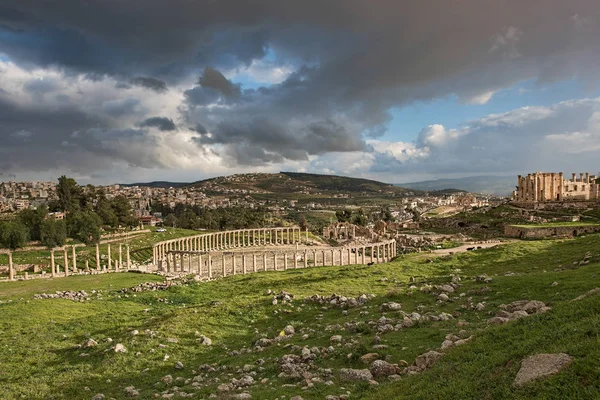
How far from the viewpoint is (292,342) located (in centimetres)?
1898

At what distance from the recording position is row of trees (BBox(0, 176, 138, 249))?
65.1m

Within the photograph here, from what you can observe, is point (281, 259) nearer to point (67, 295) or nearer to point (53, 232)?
point (53, 232)

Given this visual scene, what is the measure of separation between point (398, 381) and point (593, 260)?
28.4 meters

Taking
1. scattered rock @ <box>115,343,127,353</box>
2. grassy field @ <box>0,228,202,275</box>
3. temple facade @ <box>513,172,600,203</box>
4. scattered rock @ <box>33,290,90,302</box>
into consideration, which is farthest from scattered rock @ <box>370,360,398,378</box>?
temple facade @ <box>513,172,600,203</box>

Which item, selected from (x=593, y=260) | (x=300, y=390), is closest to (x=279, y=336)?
(x=300, y=390)

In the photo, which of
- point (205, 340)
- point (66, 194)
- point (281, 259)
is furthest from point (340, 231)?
point (205, 340)

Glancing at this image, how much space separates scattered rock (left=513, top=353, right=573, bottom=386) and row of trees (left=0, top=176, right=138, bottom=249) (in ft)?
224

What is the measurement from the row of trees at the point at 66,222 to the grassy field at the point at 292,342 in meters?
34.1

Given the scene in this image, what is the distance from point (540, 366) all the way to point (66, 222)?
93468mm

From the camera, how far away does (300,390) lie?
12.9 metres

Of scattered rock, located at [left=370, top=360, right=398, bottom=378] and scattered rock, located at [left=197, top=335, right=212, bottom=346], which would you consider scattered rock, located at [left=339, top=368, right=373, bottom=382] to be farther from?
scattered rock, located at [left=197, top=335, right=212, bottom=346]

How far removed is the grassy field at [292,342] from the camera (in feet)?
33.2

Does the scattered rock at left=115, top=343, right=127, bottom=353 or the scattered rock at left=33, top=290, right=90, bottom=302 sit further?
the scattered rock at left=33, top=290, right=90, bottom=302

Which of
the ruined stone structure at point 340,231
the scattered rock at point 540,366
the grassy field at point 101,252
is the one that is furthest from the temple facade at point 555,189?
the scattered rock at point 540,366
